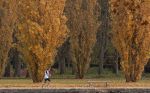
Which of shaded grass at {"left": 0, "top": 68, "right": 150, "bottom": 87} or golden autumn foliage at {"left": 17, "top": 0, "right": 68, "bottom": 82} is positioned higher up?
golden autumn foliage at {"left": 17, "top": 0, "right": 68, "bottom": 82}

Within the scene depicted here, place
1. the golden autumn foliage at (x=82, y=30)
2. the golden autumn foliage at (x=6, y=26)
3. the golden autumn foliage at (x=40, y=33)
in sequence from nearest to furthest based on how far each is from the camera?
the golden autumn foliage at (x=40, y=33)
the golden autumn foliage at (x=6, y=26)
the golden autumn foliage at (x=82, y=30)

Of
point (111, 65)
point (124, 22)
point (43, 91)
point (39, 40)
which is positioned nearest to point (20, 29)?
point (39, 40)

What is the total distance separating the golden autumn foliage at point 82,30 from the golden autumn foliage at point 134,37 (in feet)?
54.0

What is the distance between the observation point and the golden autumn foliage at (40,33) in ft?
133

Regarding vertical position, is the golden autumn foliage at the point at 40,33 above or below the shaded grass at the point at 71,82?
above

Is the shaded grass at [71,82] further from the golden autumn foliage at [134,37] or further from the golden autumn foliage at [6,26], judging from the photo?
the golden autumn foliage at [6,26]

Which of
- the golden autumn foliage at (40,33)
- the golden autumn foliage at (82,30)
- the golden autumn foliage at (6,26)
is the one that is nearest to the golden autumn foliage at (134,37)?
the golden autumn foliage at (40,33)

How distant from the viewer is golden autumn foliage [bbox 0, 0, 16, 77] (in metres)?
54.8

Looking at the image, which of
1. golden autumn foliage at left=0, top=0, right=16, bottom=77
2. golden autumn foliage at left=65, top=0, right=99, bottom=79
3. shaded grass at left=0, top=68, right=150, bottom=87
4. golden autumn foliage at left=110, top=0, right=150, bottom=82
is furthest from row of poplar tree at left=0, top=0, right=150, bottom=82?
golden autumn foliage at left=65, top=0, right=99, bottom=79

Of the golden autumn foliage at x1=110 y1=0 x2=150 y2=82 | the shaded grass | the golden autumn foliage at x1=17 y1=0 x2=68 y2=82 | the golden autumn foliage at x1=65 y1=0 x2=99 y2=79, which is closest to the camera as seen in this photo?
the shaded grass

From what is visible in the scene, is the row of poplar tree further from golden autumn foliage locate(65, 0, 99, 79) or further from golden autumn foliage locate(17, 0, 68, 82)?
golden autumn foliage locate(65, 0, 99, 79)

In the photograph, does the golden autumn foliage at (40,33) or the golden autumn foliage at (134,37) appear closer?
the golden autumn foliage at (134,37)

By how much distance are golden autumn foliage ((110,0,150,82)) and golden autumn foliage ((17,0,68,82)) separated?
5.38m

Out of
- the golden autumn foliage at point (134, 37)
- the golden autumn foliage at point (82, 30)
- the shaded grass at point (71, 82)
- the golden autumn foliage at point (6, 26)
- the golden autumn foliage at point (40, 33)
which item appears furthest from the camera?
the golden autumn foliage at point (82, 30)
